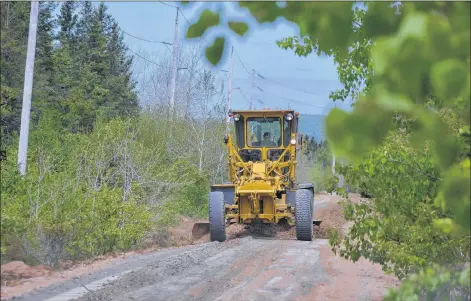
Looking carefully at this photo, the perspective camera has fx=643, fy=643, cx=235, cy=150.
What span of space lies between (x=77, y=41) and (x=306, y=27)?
4167 cm

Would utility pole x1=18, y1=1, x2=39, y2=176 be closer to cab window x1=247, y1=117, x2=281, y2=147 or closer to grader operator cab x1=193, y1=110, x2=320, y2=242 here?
→ grader operator cab x1=193, y1=110, x2=320, y2=242

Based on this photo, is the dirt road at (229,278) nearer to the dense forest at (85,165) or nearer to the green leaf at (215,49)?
the dense forest at (85,165)

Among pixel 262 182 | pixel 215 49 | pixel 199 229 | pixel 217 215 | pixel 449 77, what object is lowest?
pixel 199 229

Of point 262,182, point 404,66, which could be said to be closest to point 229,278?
point 262,182

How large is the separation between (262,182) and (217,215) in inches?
60.3

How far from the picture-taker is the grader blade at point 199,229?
1807 cm

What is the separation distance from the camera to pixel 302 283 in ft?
36.2

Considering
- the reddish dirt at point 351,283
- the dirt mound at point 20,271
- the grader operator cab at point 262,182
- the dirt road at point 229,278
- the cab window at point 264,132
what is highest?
the cab window at point 264,132

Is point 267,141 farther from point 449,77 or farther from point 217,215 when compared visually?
point 449,77

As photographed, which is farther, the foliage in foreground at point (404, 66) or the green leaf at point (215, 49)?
the green leaf at point (215, 49)

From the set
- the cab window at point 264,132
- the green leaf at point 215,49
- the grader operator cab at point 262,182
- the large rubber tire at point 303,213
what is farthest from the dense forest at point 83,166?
the green leaf at point 215,49

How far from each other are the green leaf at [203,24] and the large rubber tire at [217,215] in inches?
552

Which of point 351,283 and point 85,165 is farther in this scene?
point 85,165

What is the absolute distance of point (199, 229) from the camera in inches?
716
